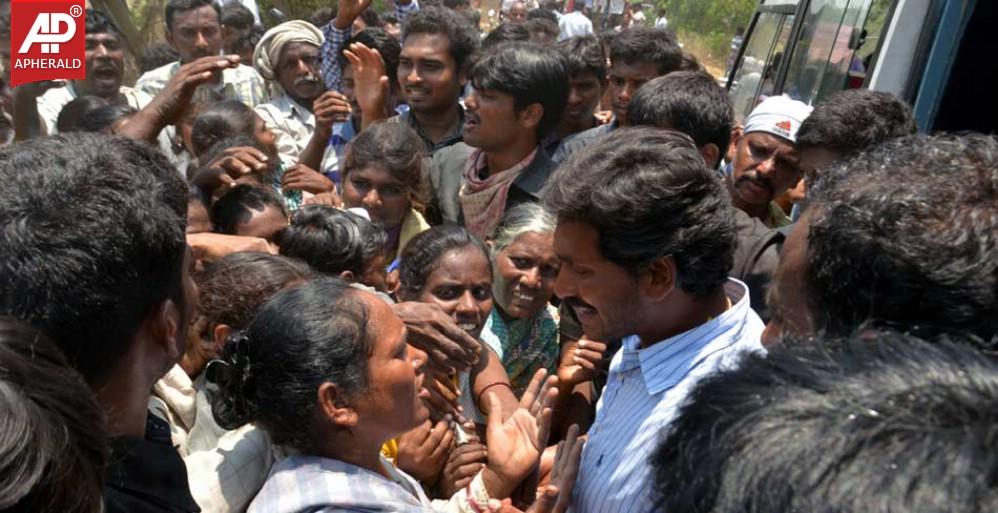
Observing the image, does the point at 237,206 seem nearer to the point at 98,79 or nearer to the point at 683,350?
the point at 683,350

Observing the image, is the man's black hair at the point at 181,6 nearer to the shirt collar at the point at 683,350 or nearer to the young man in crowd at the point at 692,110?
the young man in crowd at the point at 692,110

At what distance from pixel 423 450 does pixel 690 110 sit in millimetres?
1539

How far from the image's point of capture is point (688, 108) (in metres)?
3.17

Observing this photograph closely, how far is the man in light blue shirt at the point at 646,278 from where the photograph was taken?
5.99ft

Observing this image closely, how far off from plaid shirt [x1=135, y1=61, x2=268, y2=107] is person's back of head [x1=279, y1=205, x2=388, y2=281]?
2.91 m

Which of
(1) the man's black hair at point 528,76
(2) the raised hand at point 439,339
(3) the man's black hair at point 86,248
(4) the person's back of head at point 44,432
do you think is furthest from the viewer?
(1) the man's black hair at point 528,76

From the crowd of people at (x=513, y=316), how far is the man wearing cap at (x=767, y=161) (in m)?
0.01

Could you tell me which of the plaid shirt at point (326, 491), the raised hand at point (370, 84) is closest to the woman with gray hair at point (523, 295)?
the plaid shirt at point (326, 491)

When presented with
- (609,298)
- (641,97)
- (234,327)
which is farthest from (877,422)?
(641,97)

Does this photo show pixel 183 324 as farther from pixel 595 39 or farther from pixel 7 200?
pixel 595 39

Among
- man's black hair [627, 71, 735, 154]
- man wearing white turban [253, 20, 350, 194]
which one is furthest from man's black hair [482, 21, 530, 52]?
man's black hair [627, 71, 735, 154]

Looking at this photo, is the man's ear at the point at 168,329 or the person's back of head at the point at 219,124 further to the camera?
the person's back of head at the point at 219,124

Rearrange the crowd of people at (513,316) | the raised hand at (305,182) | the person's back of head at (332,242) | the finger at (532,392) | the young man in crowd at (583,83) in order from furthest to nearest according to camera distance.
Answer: the young man in crowd at (583,83) < the raised hand at (305,182) < the person's back of head at (332,242) < the finger at (532,392) < the crowd of people at (513,316)

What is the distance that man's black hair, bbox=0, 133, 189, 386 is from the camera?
146 centimetres
